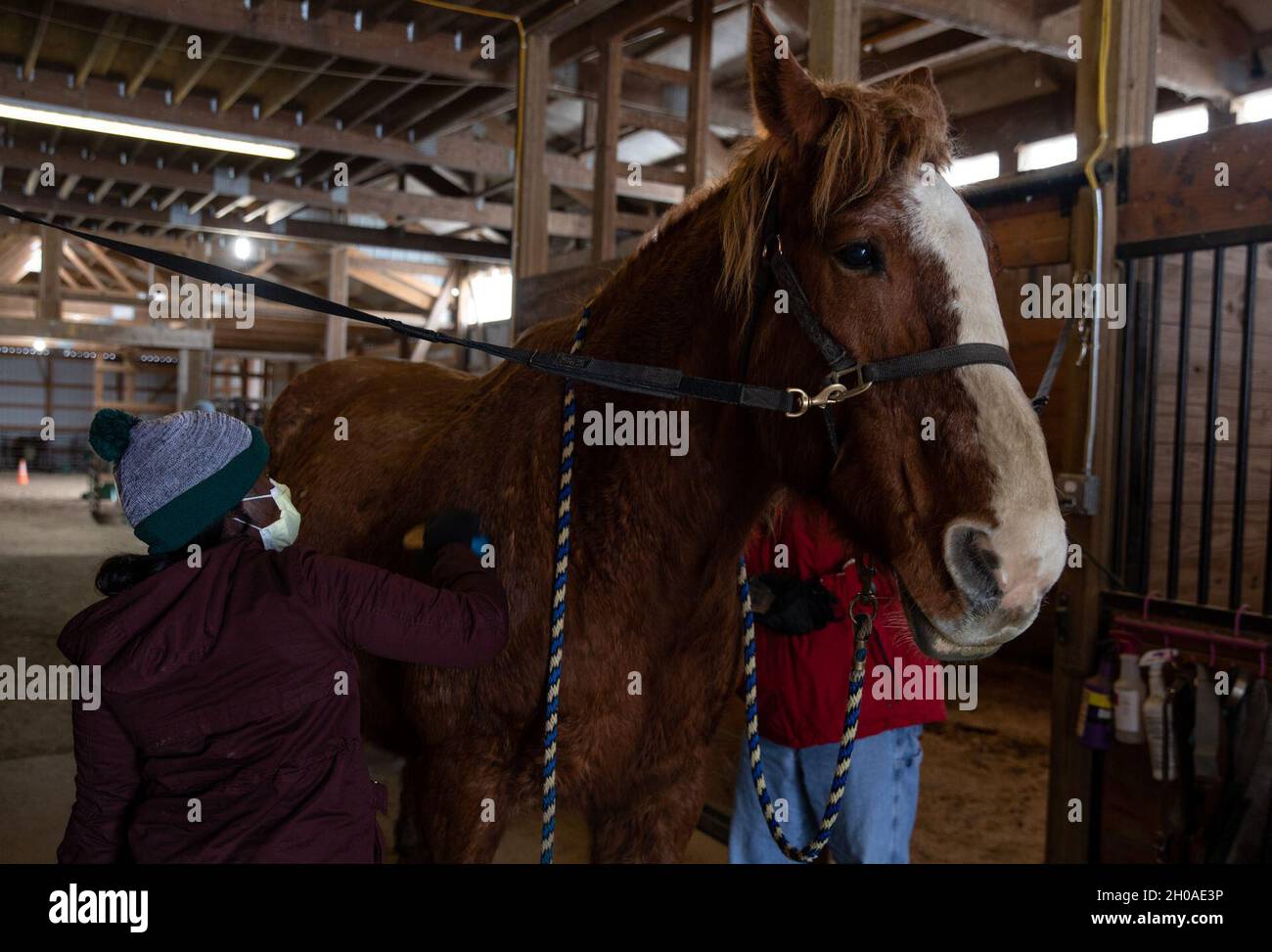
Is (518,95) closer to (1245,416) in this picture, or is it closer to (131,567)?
(1245,416)

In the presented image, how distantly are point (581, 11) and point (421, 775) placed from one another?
3.85m

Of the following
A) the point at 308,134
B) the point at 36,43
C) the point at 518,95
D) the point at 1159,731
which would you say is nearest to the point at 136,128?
the point at 36,43

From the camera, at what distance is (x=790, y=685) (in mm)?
2266

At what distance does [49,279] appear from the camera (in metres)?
11.5

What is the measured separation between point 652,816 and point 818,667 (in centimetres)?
60

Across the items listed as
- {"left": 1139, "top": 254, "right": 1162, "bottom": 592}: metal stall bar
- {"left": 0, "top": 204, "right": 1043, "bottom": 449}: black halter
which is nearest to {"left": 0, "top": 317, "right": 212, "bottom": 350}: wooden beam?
{"left": 0, "top": 204, "right": 1043, "bottom": 449}: black halter

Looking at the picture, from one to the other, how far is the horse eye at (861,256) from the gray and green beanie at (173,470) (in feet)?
3.21

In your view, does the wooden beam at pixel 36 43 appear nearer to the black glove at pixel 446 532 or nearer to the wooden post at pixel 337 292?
the black glove at pixel 446 532

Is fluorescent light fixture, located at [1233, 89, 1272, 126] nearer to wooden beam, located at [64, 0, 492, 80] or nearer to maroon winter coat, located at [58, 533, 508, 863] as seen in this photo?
wooden beam, located at [64, 0, 492, 80]

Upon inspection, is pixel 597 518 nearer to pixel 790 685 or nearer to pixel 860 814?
pixel 790 685

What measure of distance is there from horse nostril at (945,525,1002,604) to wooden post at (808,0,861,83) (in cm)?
195

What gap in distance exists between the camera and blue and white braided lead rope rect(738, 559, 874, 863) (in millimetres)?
1667

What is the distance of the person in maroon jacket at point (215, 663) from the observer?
1.30m

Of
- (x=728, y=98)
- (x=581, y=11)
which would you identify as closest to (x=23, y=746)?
(x=581, y=11)
